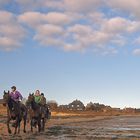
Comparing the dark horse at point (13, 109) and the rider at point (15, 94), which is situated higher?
the rider at point (15, 94)

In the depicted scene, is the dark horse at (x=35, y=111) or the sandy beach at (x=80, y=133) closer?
the sandy beach at (x=80, y=133)

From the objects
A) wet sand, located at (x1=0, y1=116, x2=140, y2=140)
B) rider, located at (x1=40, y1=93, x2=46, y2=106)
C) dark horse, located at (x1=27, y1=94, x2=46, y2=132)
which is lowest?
wet sand, located at (x1=0, y1=116, x2=140, y2=140)

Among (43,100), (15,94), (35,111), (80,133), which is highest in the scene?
(15,94)

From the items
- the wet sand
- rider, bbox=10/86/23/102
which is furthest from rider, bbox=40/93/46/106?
rider, bbox=10/86/23/102

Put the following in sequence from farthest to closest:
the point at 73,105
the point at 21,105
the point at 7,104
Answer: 1. the point at 73,105
2. the point at 21,105
3. the point at 7,104

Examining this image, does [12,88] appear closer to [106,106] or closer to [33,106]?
[33,106]

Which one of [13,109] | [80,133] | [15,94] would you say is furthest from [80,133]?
[15,94]

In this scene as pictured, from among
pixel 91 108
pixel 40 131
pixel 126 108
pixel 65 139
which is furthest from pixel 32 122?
pixel 126 108

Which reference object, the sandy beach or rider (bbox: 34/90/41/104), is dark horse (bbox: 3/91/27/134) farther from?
rider (bbox: 34/90/41/104)

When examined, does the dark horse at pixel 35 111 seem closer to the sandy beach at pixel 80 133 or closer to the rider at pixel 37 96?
the rider at pixel 37 96

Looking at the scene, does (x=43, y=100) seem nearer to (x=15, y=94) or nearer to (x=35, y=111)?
(x=35, y=111)

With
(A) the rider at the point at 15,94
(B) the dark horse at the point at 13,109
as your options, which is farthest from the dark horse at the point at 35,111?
(A) the rider at the point at 15,94

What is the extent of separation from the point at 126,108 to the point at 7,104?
118 metres

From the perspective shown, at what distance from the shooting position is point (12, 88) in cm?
2511
